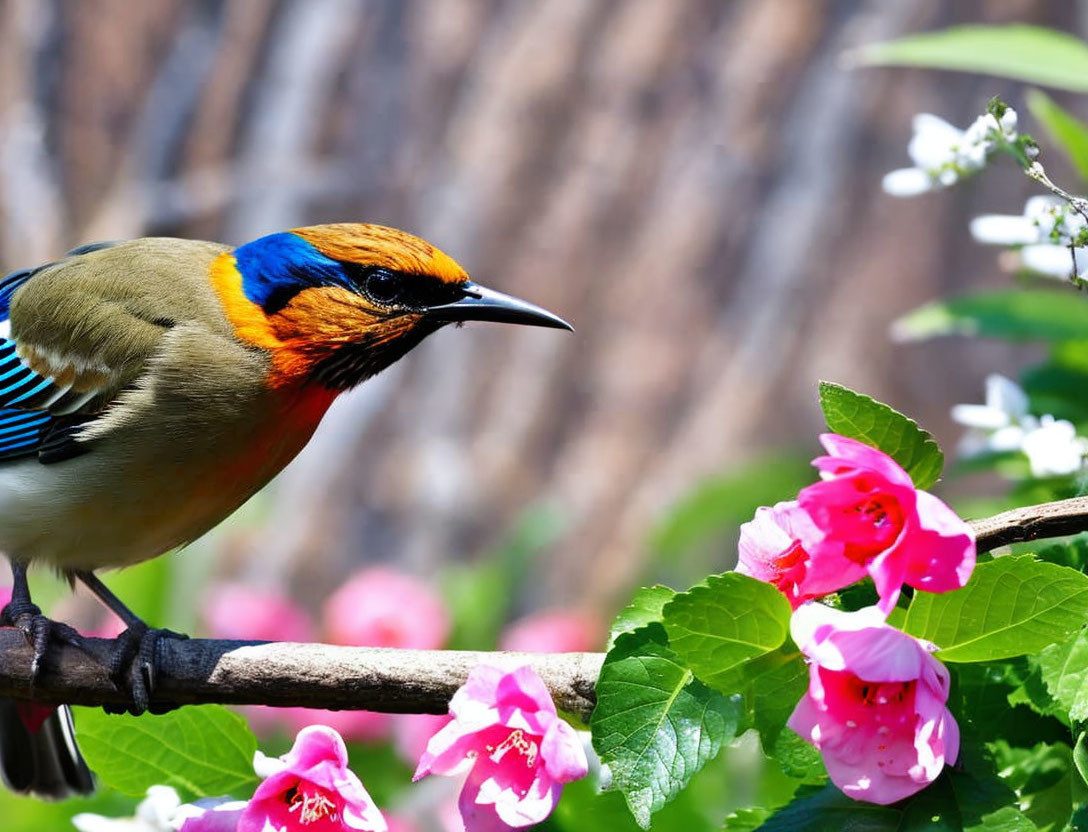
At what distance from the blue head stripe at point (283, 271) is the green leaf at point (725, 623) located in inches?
37.0

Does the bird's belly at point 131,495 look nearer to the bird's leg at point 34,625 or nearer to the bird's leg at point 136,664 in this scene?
the bird's leg at point 34,625

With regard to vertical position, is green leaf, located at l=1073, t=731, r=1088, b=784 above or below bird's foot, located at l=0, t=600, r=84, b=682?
above

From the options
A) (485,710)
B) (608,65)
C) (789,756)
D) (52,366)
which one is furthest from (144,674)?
(608,65)

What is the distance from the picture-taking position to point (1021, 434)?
1172 millimetres

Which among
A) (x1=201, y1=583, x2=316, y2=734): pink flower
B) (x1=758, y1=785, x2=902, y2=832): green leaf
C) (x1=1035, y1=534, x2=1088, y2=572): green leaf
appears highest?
(x1=1035, y1=534, x2=1088, y2=572): green leaf

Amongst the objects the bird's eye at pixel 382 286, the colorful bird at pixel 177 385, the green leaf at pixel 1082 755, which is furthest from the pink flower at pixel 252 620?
the green leaf at pixel 1082 755

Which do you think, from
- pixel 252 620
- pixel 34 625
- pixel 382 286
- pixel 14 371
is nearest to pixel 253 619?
pixel 252 620

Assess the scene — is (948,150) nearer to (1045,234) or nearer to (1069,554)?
(1045,234)

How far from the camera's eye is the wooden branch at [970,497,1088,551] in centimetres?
74

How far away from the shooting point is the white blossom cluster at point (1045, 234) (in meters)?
0.92

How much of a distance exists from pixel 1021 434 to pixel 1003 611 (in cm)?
48

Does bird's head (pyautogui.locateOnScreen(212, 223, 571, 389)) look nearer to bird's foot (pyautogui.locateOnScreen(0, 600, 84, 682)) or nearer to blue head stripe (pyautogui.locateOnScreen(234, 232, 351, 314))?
blue head stripe (pyautogui.locateOnScreen(234, 232, 351, 314))

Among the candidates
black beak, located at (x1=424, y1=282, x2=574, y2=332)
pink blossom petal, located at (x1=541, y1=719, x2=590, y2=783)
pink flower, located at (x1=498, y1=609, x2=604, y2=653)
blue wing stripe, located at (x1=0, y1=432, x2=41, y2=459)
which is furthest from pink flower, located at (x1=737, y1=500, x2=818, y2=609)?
pink flower, located at (x1=498, y1=609, x2=604, y2=653)

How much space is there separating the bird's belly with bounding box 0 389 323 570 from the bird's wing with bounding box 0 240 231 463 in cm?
5
